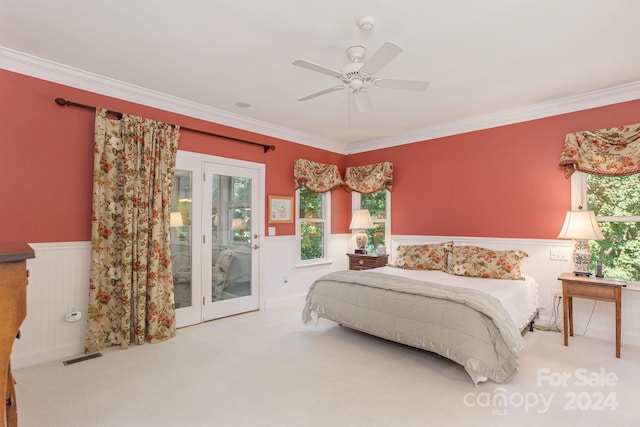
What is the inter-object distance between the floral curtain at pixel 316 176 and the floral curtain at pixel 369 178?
0.20m

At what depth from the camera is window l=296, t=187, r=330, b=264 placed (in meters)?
5.28

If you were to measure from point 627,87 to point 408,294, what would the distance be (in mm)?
3167

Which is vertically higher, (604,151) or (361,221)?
(604,151)

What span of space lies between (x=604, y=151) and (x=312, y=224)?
3.86 metres

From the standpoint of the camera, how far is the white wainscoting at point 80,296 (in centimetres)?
286

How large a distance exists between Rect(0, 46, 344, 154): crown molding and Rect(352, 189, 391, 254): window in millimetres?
1884

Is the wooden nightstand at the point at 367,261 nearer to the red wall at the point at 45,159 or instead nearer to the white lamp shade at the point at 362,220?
the white lamp shade at the point at 362,220

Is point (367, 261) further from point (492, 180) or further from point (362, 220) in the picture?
point (492, 180)

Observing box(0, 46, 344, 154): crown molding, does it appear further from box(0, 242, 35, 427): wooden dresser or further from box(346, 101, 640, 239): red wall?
box(0, 242, 35, 427): wooden dresser

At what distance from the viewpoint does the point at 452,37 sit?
250 centimetres

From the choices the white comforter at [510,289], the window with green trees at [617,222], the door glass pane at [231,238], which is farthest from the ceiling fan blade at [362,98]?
the window with green trees at [617,222]

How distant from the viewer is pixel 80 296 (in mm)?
3090

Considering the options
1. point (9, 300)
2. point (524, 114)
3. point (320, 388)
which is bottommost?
point (320, 388)

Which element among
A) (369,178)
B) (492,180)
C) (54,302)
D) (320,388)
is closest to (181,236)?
(54,302)
